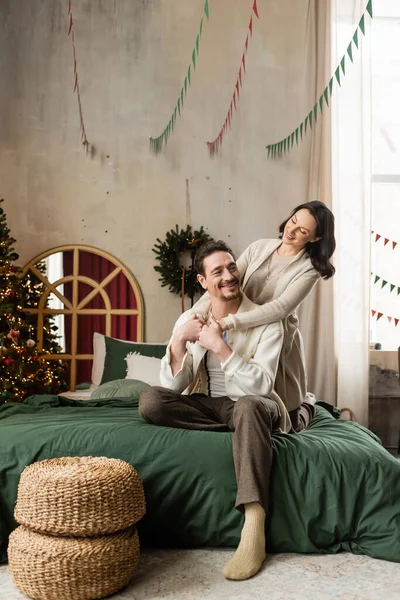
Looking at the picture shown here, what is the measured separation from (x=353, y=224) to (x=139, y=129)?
1.87 m

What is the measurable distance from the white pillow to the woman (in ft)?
4.85

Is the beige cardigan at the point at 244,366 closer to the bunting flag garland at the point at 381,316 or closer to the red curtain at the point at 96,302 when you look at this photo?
the red curtain at the point at 96,302

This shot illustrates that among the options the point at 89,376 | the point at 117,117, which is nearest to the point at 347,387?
the point at 89,376

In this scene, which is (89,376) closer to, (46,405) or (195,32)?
(46,405)

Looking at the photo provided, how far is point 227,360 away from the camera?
255cm

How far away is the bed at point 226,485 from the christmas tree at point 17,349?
1892 millimetres

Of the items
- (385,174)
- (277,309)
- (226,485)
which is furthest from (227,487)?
(385,174)

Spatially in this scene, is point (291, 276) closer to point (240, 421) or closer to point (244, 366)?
point (244, 366)

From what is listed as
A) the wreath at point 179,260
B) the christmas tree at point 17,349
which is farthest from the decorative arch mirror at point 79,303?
the wreath at point 179,260

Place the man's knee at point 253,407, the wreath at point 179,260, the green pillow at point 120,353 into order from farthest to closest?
1. the wreath at point 179,260
2. the green pillow at point 120,353
3. the man's knee at point 253,407

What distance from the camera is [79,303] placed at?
5.14 meters

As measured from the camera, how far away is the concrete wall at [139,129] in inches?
205

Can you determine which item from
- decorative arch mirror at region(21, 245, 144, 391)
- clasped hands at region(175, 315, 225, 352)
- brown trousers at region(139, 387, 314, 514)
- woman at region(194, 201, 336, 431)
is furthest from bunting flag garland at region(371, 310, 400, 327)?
clasped hands at region(175, 315, 225, 352)

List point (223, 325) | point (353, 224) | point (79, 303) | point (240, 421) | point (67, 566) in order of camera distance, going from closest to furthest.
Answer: point (67, 566), point (240, 421), point (223, 325), point (353, 224), point (79, 303)
